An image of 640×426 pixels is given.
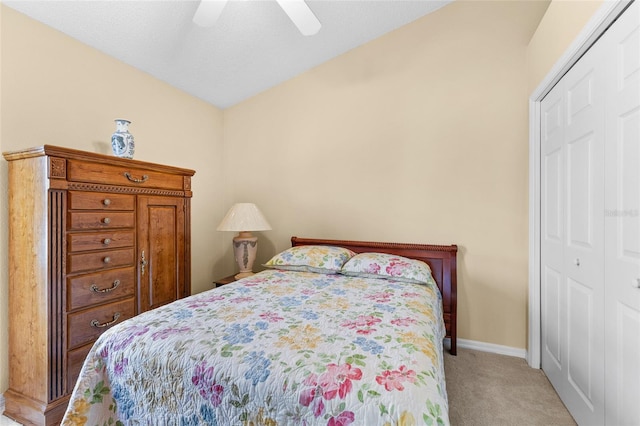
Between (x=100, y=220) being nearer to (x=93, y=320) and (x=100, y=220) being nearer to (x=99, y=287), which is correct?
(x=99, y=287)

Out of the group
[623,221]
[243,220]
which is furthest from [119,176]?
[623,221]

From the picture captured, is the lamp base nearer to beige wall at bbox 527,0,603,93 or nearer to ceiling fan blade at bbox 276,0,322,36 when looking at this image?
ceiling fan blade at bbox 276,0,322,36

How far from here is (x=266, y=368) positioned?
104cm

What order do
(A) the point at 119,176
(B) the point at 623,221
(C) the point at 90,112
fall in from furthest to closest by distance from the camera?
1. (C) the point at 90,112
2. (A) the point at 119,176
3. (B) the point at 623,221

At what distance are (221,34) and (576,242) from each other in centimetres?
278

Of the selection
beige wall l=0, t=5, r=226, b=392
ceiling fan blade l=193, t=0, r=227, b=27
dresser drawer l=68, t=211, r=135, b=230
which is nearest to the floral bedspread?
dresser drawer l=68, t=211, r=135, b=230

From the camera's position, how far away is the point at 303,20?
5.82ft

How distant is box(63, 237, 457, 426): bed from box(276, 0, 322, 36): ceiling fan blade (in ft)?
5.41

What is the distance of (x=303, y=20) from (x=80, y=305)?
6.93 ft

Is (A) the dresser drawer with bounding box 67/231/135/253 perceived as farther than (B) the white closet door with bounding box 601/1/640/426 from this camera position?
Yes

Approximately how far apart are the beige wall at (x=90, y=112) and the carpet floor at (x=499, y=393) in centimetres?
253

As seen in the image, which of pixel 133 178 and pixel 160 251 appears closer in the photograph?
pixel 133 178

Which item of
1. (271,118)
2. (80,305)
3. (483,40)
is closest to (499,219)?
(483,40)

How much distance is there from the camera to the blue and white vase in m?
2.02
